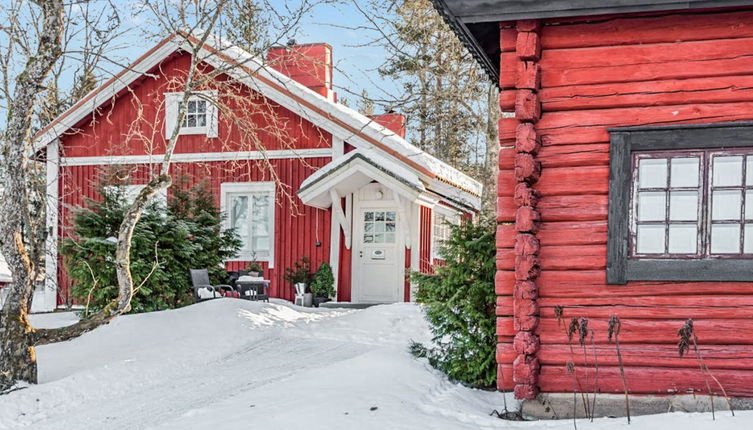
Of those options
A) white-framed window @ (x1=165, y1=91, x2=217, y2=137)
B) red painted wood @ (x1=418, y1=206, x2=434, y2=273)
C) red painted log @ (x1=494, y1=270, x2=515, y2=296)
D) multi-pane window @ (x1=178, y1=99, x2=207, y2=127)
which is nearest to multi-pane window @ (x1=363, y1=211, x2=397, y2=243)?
red painted wood @ (x1=418, y1=206, x2=434, y2=273)

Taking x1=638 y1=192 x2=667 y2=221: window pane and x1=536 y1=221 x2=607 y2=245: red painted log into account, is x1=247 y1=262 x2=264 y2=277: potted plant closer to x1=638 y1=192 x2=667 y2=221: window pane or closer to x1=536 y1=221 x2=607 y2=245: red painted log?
x1=536 y1=221 x2=607 y2=245: red painted log

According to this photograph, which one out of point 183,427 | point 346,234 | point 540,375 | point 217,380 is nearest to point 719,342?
point 540,375

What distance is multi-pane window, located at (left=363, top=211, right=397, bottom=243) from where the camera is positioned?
52.8 ft

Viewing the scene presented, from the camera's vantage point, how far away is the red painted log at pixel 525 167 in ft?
22.5

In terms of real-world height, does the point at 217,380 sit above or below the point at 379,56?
below

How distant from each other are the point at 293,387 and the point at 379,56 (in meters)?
8.56

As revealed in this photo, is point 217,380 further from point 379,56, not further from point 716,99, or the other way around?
point 379,56

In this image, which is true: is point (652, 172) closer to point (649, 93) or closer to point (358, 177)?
point (649, 93)

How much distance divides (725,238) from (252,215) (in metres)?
12.0

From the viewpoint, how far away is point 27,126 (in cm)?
895

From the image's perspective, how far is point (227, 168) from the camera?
17266 millimetres

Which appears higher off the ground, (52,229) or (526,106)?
(526,106)

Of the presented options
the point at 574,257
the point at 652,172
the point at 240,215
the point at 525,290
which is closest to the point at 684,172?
the point at 652,172

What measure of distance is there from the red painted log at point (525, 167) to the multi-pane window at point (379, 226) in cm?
918
